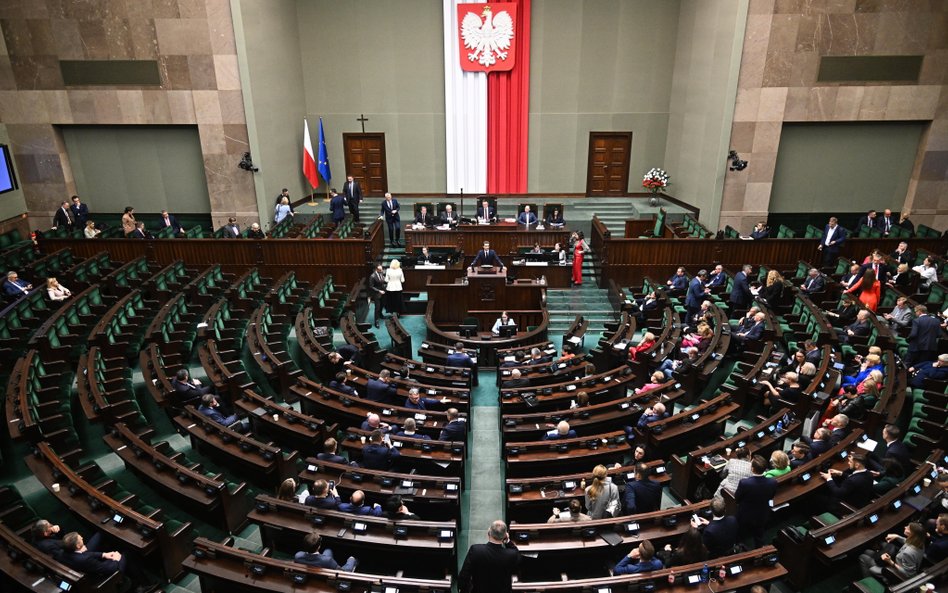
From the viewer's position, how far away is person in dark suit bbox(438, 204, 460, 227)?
15.2m

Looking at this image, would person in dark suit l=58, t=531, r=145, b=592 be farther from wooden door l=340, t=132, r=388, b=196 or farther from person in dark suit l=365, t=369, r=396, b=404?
wooden door l=340, t=132, r=388, b=196

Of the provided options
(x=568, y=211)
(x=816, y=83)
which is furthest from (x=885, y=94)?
(x=568, y=211)

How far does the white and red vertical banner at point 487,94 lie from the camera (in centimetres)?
1745

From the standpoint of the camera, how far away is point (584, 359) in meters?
9.60

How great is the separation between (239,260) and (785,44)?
14.2 m

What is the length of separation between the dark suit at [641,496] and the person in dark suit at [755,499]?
0.74 metres

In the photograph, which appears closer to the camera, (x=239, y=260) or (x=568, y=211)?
(x=239, y=260)

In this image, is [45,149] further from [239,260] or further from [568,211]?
[568,211]

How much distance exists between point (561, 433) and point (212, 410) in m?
4.31

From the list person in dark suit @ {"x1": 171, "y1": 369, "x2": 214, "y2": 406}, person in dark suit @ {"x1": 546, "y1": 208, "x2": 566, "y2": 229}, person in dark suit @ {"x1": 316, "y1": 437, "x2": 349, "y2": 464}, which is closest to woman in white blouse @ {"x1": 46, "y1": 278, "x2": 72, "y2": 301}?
person in dark suit @ {"x1": 171, "y1": 369, "x2": 214, "y2": 406}

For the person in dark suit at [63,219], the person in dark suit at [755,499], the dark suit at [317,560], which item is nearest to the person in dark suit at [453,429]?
the dark suit at [317,560]

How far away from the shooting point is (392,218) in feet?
49.8

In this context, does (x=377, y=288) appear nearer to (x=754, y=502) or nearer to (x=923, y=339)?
(x=754, y=502)

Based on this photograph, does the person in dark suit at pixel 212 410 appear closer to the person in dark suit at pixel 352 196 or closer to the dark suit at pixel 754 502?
the dark suit at pixel 754 502
